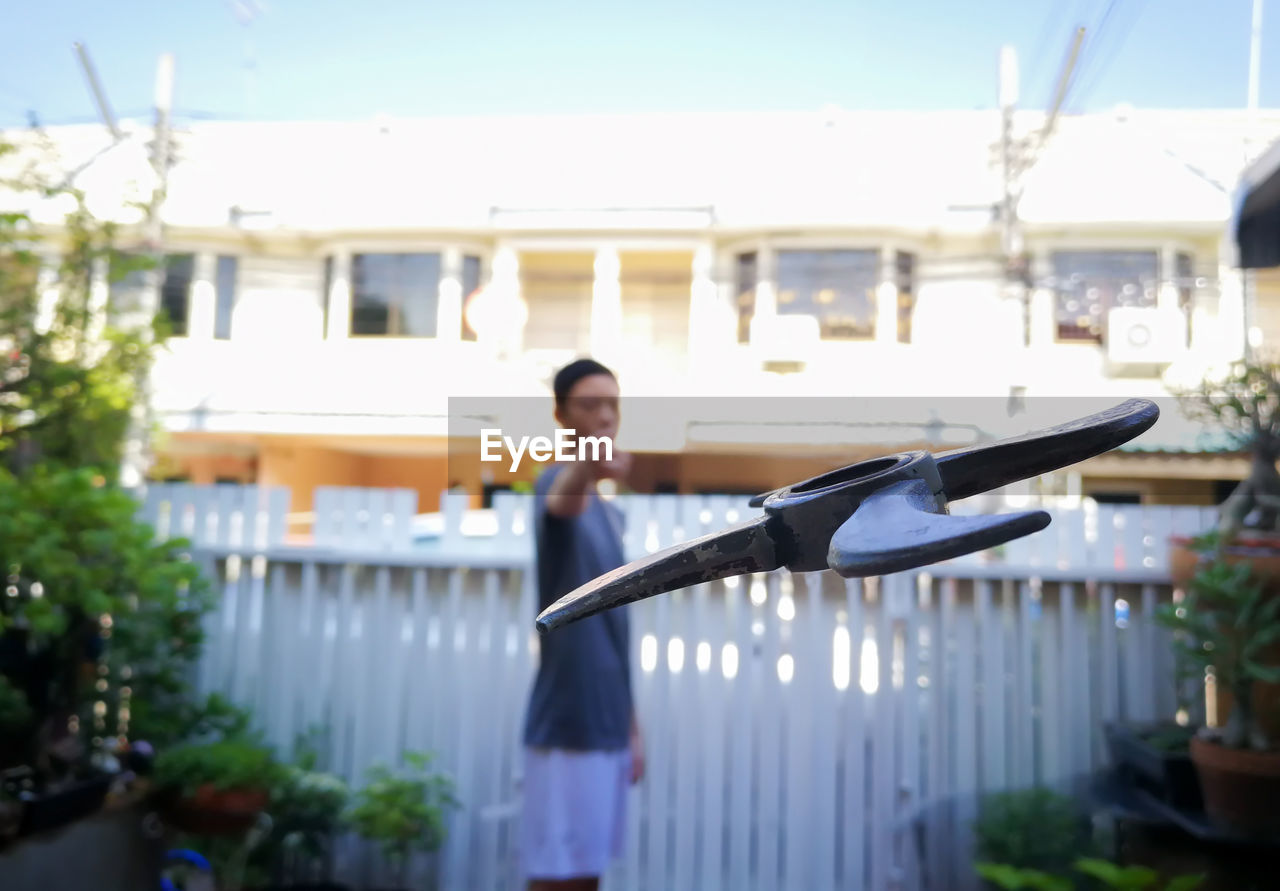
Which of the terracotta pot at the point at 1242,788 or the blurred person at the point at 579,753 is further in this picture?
the terracotta pot at the point at 1242,788

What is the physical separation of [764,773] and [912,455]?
286cm

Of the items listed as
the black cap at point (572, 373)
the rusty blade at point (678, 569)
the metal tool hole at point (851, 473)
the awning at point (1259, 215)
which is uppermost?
the awning at point (1259, 215)

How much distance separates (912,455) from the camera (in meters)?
0.51

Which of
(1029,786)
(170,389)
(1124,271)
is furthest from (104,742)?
(1124,271)

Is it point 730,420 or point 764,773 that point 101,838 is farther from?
point 730,420

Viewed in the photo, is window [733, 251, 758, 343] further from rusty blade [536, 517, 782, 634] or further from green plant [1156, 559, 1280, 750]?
rusty blade [536, 517, 782, 634]

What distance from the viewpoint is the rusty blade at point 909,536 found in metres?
0.34

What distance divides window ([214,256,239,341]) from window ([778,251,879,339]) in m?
5.97

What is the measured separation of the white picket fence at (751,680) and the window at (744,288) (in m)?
6.56

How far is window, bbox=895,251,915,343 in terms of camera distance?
30.7 feet

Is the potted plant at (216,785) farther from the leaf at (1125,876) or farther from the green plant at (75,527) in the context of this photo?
the leaf at (1125,876)

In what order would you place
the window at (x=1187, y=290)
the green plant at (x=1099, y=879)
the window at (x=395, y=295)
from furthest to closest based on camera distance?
the window at (x=395, y=295) → the window at (x=1187, y=290) → the green plant at (x=1099, y=879)

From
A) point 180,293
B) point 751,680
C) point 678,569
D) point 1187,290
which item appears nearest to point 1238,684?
point 751,680

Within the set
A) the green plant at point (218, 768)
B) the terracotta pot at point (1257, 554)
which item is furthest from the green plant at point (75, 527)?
the terracotta pot at point (1257, 554)
